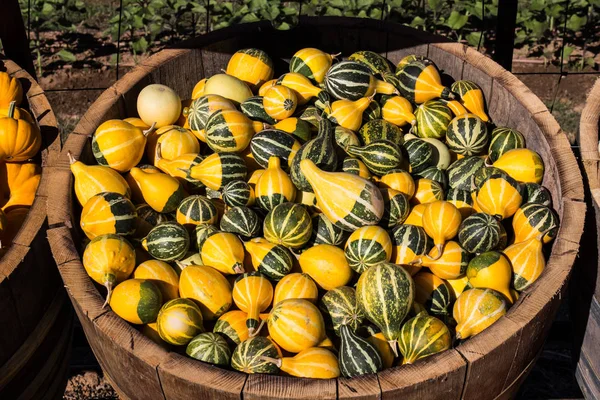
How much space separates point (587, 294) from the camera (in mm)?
3096

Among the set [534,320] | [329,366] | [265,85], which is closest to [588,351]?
[534,320]

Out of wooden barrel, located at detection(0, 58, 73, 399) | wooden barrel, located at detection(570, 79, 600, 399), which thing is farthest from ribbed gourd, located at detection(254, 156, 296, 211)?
wooden barrel, located at detection(570, 79, 600, 399)

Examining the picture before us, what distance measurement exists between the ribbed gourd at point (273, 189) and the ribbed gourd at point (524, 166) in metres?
1.04

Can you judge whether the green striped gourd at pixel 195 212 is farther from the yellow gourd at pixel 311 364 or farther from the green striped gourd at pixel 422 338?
the green striped gourd at pixel 422 338

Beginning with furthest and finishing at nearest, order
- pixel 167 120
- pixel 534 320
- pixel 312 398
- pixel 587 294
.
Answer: pixel 167 120 < pixel 587 294 < pixel 534 320 < pixel 312 398

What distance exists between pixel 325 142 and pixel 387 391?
1276mm

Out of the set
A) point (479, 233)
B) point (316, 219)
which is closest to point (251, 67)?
point (316, 219)

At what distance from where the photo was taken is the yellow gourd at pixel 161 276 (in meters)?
2.88

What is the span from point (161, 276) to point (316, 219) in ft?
2.38

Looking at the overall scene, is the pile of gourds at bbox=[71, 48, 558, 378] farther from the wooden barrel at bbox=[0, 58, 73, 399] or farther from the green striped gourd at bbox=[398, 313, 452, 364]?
the wooden barrel at bbox=[0, 58, 73, 399]

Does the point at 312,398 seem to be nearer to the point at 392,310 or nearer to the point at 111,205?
the point at 392,310

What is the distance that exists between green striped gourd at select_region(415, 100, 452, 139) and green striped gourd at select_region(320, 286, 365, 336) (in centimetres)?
110

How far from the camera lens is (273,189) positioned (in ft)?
9.98

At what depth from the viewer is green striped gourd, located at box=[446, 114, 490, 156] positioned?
135 inches
